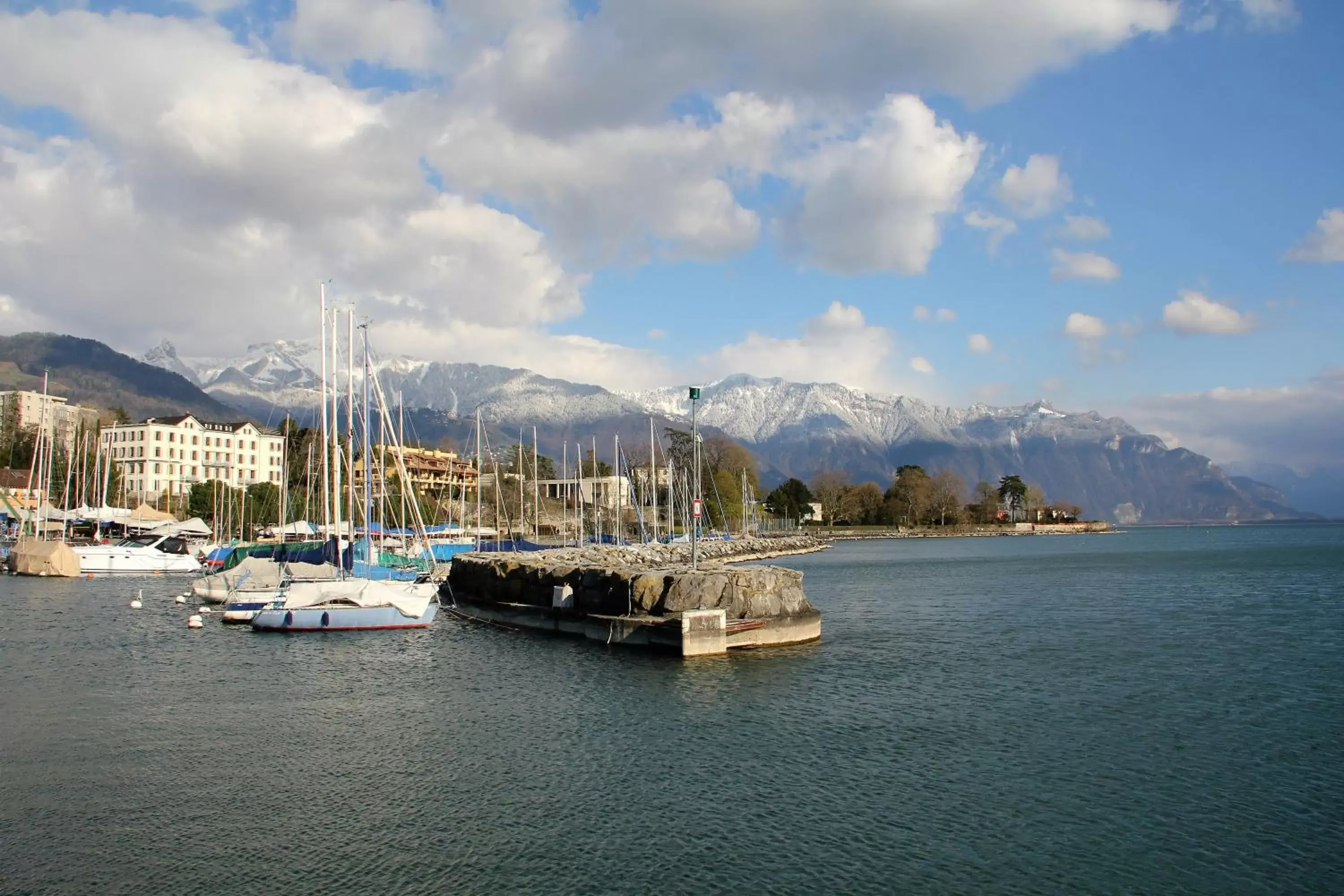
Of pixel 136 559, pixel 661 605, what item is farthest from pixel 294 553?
pixel 661 605

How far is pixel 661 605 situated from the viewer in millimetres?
39531

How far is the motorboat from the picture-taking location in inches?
1781

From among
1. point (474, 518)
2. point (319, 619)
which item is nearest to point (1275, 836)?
point (319, 619)

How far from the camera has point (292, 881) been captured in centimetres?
1516

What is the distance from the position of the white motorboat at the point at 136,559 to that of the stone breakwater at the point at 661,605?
153 ft

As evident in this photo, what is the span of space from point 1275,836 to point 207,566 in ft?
271

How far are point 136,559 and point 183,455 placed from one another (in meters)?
110

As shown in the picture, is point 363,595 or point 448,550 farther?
point 448,550

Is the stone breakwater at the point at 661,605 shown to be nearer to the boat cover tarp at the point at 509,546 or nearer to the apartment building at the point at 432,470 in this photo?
the boat cover tarp at the point at 509,546

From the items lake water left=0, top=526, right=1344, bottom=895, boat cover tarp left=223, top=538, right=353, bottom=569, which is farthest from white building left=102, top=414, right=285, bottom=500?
lake water left=0, top=526, right=1344, bottom=895

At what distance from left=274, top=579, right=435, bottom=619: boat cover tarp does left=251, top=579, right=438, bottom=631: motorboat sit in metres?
0.02

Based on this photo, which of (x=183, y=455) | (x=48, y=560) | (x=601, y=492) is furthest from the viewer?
(x=183, y=455)

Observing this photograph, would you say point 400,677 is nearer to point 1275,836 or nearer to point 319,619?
point 319,619

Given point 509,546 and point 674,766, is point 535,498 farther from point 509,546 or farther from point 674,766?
point 674,766
